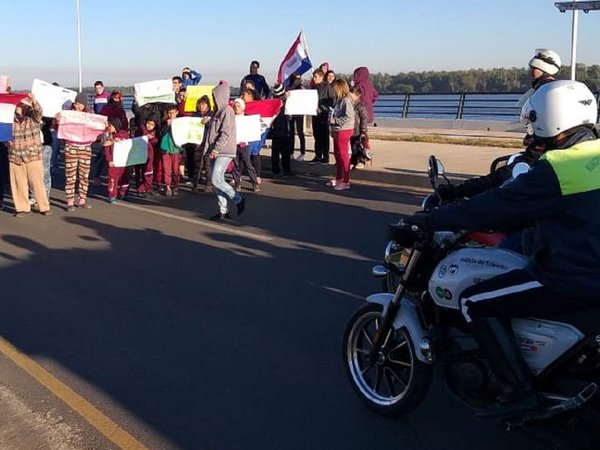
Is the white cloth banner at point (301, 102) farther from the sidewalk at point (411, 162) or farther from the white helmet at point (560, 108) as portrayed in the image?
the white helmet at point (560, 108)

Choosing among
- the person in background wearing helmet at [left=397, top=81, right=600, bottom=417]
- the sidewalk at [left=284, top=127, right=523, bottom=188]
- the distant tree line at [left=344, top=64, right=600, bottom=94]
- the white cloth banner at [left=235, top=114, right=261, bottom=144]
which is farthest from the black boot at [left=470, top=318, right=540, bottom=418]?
the distant tree line at [left=344, top=64, right=600, bottom=94]

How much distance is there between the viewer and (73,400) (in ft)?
14.9

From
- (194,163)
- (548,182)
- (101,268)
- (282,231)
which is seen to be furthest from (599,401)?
(194,163)

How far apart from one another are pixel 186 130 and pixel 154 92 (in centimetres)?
208

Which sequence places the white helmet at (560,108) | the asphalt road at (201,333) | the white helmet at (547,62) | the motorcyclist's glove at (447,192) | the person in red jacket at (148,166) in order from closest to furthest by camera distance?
the white helmet at (560,108) → the asphalt road at (201,333) → the motorcyclist's glove at (447,192) → the white helmet at (547,62) → the person in red jacket at (148,166)

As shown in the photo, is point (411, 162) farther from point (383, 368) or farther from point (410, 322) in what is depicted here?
point (410, 322)

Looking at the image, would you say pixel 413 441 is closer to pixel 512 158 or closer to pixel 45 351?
pixel 512 158

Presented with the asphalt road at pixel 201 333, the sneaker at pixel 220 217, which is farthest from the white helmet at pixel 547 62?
the sneaker at pixel 220 217

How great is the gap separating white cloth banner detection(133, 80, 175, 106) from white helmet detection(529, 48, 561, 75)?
8459 mm

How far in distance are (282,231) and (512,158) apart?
4.86 metres

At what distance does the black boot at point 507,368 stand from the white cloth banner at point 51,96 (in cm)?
1114

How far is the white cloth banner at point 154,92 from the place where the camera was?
14.2 metres

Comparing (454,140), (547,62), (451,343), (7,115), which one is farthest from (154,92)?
(451,343)

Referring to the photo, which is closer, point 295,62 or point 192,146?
point 192,146
